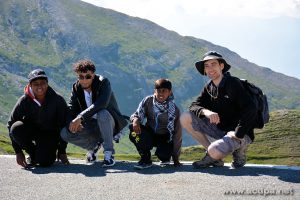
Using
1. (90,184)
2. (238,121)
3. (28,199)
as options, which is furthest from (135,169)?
(28,199)

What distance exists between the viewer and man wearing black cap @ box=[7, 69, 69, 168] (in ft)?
38.2

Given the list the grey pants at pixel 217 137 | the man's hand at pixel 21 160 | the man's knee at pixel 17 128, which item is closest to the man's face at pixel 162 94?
the grey pants at pixel 217 137

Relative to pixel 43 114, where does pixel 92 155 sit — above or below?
below

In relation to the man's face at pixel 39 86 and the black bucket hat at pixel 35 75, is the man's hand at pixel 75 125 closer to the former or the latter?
the man's face at pixel 39 86

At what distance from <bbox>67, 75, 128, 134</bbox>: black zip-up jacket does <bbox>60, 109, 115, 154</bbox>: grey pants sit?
0.22 m

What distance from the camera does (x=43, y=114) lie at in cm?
1179

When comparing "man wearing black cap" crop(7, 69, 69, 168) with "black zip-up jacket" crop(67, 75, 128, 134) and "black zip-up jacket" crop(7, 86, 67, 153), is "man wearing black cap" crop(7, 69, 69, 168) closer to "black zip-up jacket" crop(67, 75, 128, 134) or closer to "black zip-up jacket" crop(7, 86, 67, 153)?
"black zip-up jacket" crop(7, 86, 67, 153)

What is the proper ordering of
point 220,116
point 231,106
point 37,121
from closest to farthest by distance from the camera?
point 231,106, point 220,116, point 37,121

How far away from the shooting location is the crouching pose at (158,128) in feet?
38.0

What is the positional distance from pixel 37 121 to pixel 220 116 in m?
4.71

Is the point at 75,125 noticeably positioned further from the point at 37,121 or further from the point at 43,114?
the point at 37,121

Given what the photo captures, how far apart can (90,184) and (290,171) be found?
459cm

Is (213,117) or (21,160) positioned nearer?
(213,117)

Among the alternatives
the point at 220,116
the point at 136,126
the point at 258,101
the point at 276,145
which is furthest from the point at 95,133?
the point at 276,145
